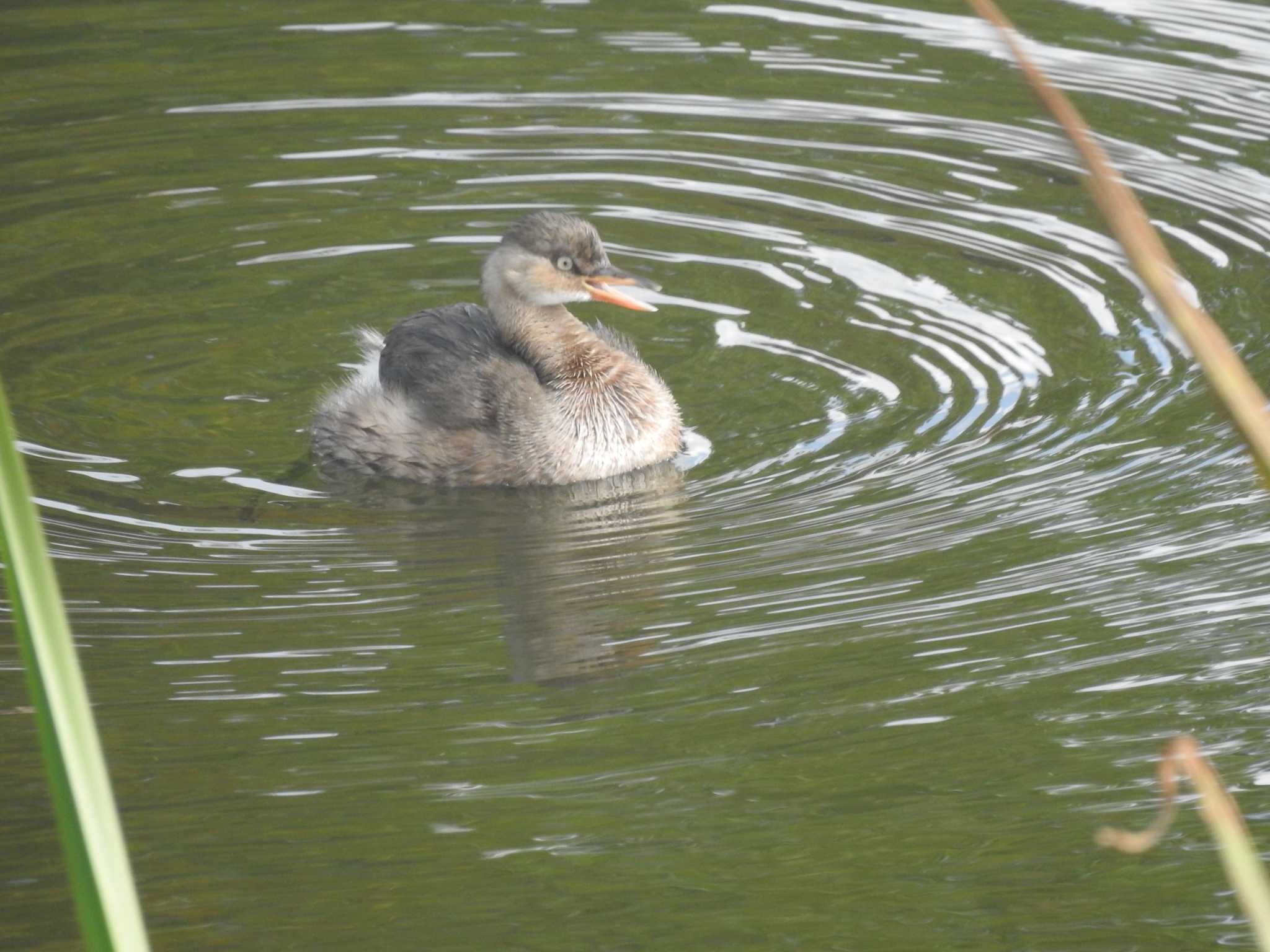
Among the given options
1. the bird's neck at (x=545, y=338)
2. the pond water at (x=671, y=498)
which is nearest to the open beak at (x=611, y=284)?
the bird's neck at (x=545, y=338)

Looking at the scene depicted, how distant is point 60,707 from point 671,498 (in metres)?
5.54

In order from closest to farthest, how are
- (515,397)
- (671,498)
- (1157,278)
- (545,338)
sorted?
(1157,278), (671,498), (515,397), (545,338)

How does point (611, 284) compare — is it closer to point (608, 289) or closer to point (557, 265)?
point (608, 289)

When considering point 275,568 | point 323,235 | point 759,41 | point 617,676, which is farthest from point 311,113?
point 617,676

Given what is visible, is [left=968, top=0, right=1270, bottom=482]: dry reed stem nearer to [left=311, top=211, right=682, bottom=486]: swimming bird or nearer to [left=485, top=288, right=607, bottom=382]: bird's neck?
[left=311, top=211, right=682, bottom=486]: swimming bird

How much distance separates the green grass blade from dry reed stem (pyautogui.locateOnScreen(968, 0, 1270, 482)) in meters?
0.53

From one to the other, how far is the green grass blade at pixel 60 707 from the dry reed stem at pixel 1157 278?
528 mm

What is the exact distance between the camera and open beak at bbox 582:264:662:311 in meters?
6.82

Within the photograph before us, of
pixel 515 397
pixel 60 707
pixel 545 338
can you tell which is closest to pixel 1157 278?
pixel 60 707

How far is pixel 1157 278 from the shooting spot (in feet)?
2.74

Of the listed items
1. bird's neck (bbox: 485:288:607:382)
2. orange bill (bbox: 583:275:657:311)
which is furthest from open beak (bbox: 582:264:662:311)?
bird's neck (bbox: 485:288:607:382)

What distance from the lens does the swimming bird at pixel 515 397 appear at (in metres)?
6.71

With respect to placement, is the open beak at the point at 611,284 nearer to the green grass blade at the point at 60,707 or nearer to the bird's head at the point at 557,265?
the bird's head at the point at 557,265

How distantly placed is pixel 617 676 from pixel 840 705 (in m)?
0.65
